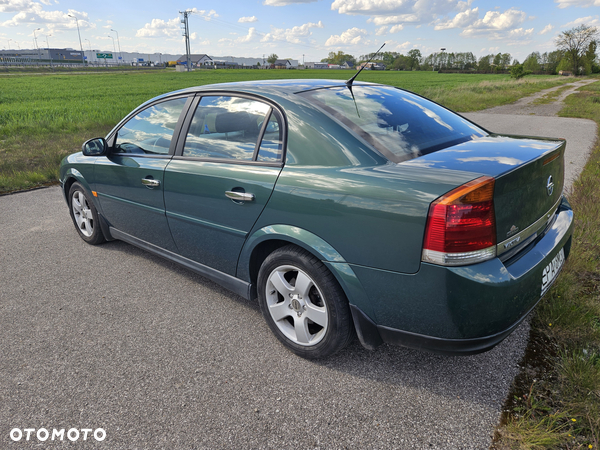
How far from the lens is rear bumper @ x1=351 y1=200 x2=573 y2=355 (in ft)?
6.01

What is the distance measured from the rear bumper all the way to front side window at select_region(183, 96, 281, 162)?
3.40 feet

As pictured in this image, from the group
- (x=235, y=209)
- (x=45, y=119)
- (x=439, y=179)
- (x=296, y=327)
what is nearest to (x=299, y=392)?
(x=296, y=327)

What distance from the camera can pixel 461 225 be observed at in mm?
1798

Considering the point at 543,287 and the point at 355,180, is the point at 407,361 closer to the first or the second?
the point at 543,287

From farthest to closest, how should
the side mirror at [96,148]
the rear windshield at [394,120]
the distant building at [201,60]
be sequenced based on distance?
1. the distant building at [201,60]
2. the side mirror at [96,148]
3. the rear windshield at [394,120]

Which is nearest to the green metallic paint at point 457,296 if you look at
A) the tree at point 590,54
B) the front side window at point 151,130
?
the front side window at point 151,130

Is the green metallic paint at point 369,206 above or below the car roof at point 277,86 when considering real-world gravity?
below

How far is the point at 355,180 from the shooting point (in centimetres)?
208

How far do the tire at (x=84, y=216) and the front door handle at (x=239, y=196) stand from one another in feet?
7.19

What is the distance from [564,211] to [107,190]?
12.2ft

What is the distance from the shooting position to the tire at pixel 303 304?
2262mm

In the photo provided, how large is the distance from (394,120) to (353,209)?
884 mm

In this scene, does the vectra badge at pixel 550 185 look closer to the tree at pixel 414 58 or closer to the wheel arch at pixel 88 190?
the wheel arch at pixel 88 190

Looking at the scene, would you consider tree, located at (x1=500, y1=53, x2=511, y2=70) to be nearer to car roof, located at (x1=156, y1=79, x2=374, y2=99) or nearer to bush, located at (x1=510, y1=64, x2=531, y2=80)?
bush, located at (x1=510, y1=64, x2=531, y2=80)
